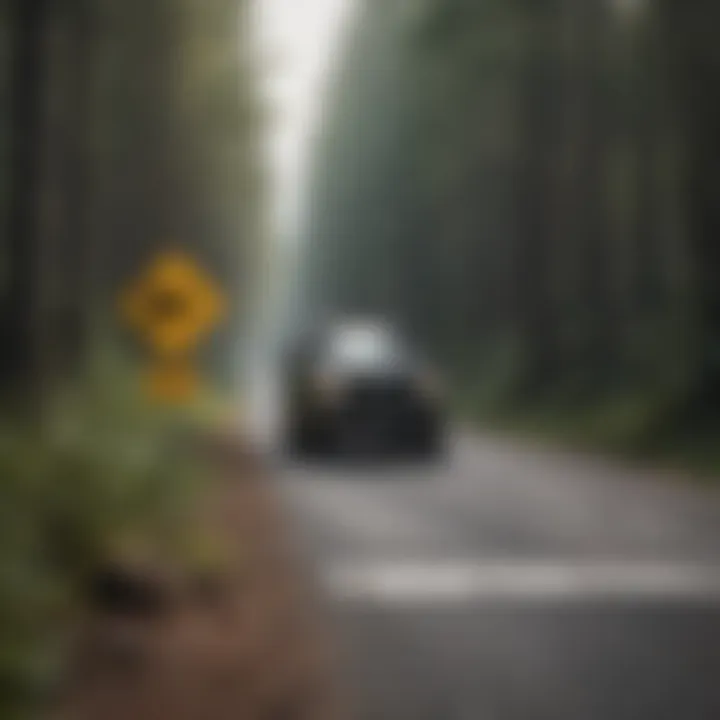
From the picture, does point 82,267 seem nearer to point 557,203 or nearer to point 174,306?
point 174,306

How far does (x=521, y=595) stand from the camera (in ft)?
28.7

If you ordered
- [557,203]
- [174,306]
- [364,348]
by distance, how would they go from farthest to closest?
[557,203] → [364,348] → [174,306]

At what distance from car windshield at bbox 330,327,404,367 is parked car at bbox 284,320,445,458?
0.01m

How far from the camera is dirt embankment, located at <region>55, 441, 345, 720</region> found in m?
6.04

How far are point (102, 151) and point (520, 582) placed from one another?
19096mm

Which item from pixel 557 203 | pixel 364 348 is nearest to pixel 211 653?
pixel 364 348

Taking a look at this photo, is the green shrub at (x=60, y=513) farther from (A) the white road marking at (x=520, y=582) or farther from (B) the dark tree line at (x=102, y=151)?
(B) the dark tree line at (x=102, y=151)

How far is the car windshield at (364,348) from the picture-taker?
61.4 feet

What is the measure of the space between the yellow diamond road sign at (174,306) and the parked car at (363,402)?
6.90 metres

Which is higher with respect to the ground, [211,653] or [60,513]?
[60,513]

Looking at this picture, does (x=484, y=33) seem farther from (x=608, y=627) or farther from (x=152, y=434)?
(x=608, y=627)

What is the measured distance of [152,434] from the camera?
11.3 m

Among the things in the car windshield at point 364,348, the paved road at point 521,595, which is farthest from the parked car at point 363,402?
the paved road at point 521,595

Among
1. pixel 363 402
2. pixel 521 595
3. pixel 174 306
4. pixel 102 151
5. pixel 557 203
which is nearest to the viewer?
pixel 521 595
